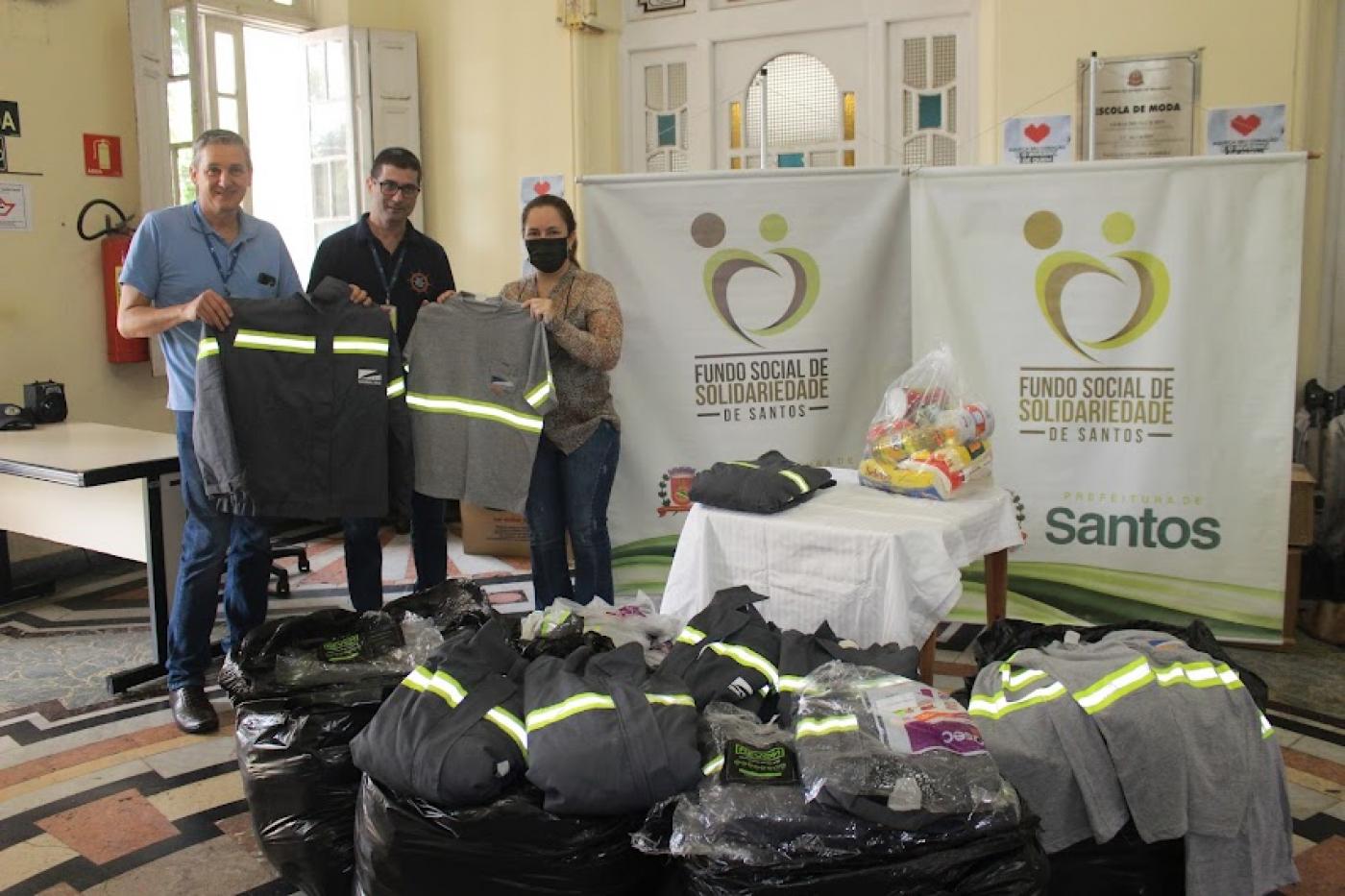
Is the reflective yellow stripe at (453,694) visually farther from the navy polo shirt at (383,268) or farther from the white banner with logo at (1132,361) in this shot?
the white banner with logo at (1132,361)

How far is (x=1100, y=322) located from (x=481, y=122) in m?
3.72

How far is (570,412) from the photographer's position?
3504 mm

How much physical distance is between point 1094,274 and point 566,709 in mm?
2529

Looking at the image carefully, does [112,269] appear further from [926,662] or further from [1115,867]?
[1115,867]

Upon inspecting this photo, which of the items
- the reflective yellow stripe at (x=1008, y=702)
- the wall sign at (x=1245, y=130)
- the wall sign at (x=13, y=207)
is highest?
the wall sign at (x=1245, y=130)

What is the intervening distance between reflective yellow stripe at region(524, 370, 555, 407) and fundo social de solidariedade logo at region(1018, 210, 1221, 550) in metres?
1.55

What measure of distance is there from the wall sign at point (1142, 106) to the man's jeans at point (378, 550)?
2.86m

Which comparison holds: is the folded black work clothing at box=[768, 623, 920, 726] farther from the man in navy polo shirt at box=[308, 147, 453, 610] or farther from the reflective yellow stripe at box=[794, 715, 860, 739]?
the man in navy polo shirt at box=[308, 147, 453, 610]

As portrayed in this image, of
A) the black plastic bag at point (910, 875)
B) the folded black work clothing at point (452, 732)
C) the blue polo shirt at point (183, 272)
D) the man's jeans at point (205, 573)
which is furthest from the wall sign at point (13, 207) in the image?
the black plastic bag at point (910, 875)

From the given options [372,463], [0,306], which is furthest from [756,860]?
[0,306]

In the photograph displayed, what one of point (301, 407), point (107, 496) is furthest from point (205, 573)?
point (107, 496)

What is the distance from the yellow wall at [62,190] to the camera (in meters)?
4.95

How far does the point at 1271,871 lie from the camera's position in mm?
2240

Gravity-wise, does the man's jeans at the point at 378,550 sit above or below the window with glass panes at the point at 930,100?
below
